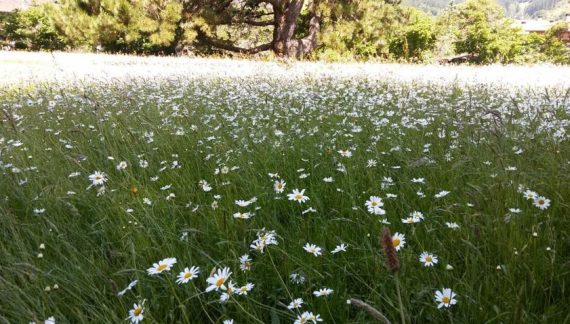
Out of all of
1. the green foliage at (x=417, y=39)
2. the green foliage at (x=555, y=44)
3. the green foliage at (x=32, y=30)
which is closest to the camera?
the green foliage at (x=417, y=39)

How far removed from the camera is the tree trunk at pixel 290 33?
842 inches

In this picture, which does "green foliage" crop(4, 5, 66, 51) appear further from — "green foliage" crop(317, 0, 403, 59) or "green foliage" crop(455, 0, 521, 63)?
"green foliage" crop(455, 0, 521, 63)

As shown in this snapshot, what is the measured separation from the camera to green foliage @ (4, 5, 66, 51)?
103ft

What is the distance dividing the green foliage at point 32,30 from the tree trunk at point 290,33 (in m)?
Answer: 18.3

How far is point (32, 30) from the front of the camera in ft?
105

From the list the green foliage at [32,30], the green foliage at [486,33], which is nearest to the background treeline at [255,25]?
the green foliage at [486,33]

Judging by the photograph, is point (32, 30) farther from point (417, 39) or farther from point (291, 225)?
point (291, 225)

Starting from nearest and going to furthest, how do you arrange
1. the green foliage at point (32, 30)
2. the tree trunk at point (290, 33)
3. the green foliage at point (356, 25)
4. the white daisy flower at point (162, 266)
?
1. the white daisy flower at point (162, 266)
2. the green foliage at point (356, 25)
3. the tree trunk at point (290, 33)
4. the green foliage at point (32, 30)

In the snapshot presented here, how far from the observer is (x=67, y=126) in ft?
14.0

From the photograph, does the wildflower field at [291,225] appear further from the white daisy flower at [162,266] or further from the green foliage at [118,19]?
the green foliage at [118,19]

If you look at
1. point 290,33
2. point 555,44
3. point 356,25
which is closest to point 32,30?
point 290,33

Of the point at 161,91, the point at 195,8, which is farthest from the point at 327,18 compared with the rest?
the point at 161,91

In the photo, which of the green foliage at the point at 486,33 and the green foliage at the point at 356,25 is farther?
the green foliage at the point at 486,33

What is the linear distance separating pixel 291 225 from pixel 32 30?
37.2 m
